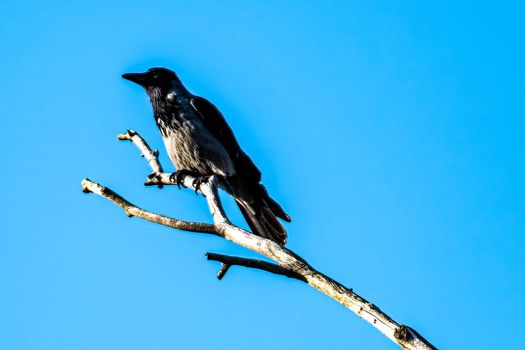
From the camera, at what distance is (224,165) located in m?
6.65

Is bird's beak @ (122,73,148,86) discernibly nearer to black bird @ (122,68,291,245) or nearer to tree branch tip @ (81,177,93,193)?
black bird @ (122,68,291,245)

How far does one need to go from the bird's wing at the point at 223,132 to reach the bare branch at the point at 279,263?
2052 mm

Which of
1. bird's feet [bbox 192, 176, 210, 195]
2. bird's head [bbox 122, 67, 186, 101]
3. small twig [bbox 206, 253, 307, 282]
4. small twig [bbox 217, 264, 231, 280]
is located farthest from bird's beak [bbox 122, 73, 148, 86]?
small twig [bbox 206, 253, 307, 282]

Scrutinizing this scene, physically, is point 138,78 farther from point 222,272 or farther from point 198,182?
point 222,272

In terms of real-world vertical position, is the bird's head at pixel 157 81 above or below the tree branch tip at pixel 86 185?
above

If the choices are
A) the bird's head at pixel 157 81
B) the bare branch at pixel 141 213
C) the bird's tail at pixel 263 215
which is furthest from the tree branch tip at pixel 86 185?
the bird's head at pixel 157 81

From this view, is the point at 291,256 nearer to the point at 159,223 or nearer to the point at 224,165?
the point at 159,223

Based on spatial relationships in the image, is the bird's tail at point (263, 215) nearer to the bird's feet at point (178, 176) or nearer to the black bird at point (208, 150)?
the black bird at point (208, 150)

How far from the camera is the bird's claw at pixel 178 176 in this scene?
5974mm

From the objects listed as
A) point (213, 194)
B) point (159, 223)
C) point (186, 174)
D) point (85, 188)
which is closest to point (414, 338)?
point (159, 223)

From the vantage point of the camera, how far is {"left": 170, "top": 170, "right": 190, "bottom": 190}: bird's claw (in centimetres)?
597

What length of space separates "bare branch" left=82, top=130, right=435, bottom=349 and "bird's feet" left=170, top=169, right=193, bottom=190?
1349 mm

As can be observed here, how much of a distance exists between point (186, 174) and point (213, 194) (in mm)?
2022

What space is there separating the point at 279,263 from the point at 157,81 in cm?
416
